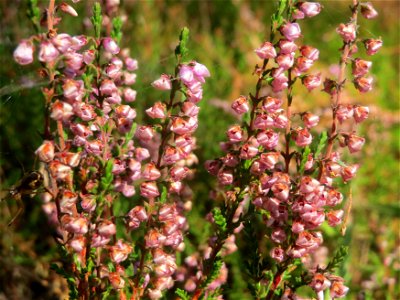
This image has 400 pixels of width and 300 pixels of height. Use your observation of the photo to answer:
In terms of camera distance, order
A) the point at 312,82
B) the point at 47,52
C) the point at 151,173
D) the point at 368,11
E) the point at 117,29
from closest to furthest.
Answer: the point at 47,52, the point at 151,173, the point at 312,82, the point at 368,11, the point at 117,29

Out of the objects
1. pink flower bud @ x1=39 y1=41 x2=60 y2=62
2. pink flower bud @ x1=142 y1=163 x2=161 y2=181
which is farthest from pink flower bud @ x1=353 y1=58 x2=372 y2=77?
pink flower bud @ x1=39 y1=41 x2=60 y2=62

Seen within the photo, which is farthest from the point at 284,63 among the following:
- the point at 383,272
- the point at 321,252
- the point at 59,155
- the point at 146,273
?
the point at 383,272

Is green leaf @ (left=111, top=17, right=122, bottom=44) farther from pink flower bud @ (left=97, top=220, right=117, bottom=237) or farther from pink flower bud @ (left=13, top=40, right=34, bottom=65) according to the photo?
pink flower bud @ (left=97, top=220, right=117, bottom=237)

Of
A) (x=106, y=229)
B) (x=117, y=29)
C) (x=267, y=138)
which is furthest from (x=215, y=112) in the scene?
(x=106, y=229)

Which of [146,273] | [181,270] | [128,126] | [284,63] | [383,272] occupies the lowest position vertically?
[383,272]

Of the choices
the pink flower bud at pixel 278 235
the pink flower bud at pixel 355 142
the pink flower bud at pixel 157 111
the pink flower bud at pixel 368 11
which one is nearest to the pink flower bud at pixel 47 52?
the pink flower bud at pixel 157 111

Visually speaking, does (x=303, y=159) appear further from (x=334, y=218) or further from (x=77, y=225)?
(x=77, y=225)

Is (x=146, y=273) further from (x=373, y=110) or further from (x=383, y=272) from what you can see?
(x=373, y=110)
